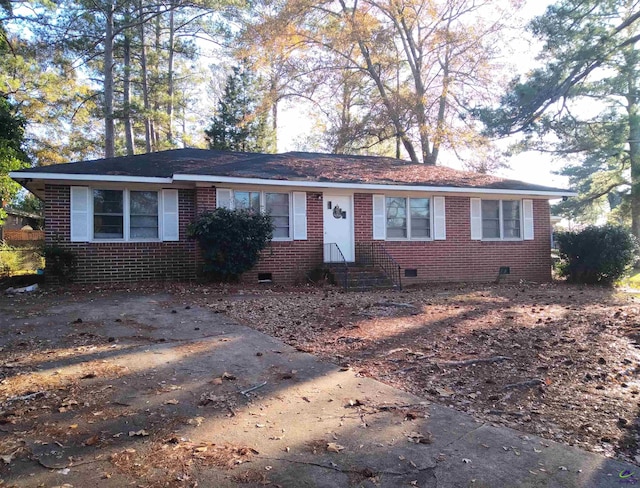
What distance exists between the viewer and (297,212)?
12.6 metres

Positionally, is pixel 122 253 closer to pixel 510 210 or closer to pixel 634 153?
pixel 510 210

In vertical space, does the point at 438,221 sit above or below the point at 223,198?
below

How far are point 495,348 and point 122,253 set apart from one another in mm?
9385

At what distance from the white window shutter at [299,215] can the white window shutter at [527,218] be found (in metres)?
7.30

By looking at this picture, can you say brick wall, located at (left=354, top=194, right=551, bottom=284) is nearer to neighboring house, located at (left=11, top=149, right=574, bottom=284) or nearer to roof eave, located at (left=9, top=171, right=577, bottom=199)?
neighboring house, located at (left=11, top=149, right=574, bottom=284)

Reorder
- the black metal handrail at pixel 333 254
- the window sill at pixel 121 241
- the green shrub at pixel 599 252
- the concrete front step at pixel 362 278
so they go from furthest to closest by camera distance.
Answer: the green shrub at pixel 599 252 → the black metal handrail at pixel 333 254 → the concrete front step at pixel 362 278 → the window sill at pixel 121 241

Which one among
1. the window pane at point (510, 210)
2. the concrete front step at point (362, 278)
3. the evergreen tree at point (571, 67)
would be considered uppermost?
the evergreen tree at point (571, 67)

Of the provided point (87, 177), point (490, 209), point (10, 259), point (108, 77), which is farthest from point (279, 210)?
point (108, 77)

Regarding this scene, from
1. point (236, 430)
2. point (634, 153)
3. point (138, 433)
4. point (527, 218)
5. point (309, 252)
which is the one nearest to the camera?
point (138, 433)

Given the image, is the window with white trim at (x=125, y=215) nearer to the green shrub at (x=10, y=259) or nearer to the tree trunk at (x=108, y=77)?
the green shrub at (x=10, y=259)

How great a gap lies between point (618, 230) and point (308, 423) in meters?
13.3

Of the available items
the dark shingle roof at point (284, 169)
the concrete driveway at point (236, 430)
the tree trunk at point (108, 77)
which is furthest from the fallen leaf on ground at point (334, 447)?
the tree trunk at point (108, 77)

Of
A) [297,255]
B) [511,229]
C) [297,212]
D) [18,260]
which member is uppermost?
[297,212]

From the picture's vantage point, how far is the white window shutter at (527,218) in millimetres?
14820
